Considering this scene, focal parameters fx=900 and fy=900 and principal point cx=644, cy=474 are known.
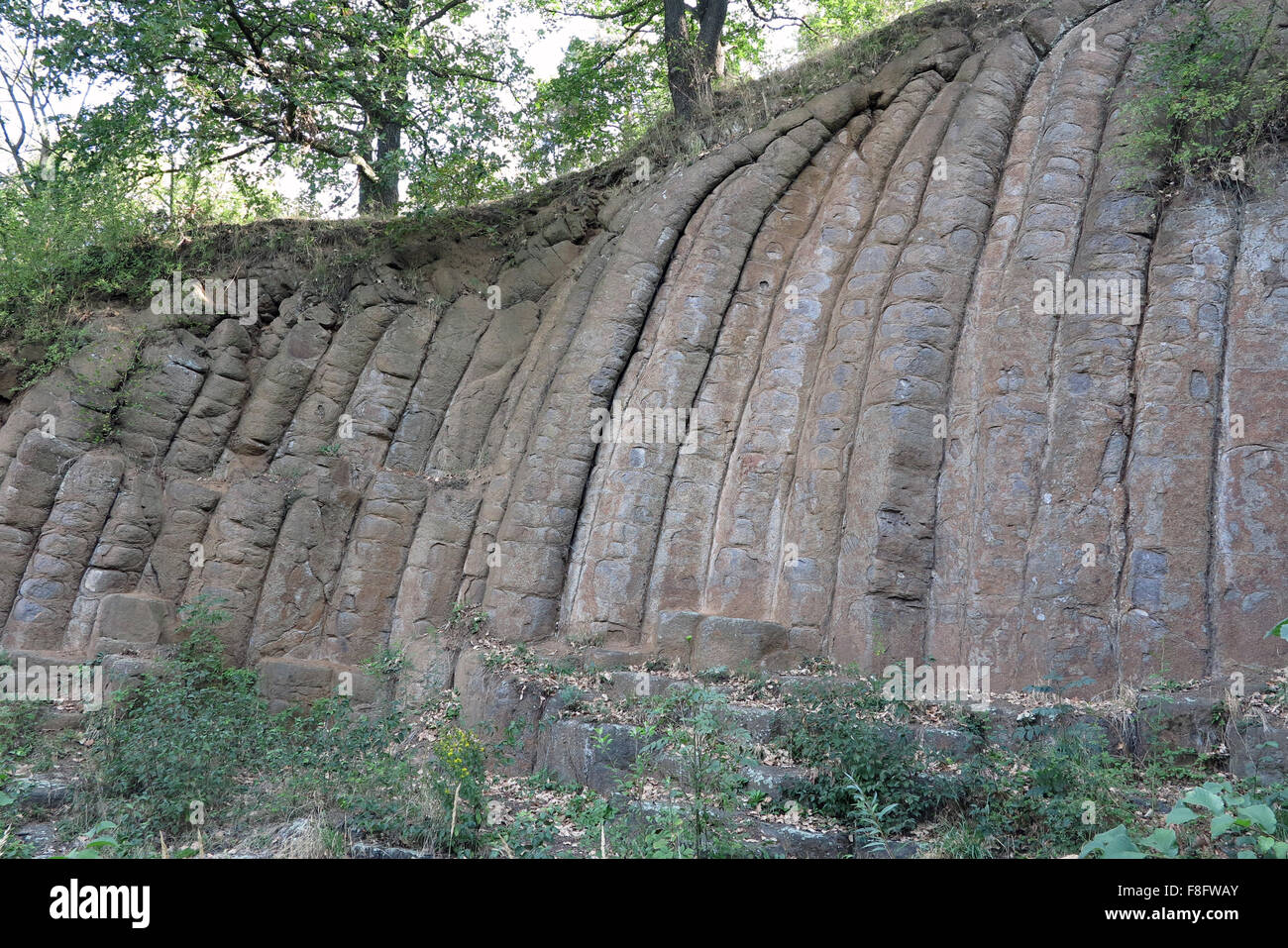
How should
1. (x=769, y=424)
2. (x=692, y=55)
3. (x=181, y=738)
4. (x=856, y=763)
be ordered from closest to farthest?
1. (x=856, y=763)
2. (x=181, y=738)
3. (x=769, y=424)
4. (x=692, y=55)

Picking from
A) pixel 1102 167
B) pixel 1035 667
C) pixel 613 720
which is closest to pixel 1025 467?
pixel 1035 667

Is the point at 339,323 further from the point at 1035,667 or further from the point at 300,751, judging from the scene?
the point at 1035,667

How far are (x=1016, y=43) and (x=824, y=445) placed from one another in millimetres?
7142

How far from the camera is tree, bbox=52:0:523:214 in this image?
47.7ft

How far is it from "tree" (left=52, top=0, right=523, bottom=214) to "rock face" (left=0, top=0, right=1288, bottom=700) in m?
2.13

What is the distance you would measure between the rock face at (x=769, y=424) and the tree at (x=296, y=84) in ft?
6.97

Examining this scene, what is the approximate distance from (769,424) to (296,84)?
10.4 m

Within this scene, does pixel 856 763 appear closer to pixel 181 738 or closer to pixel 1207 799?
pixel 1207 799

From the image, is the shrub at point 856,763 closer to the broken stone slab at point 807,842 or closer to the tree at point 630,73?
the broken stone slab at point 807,842

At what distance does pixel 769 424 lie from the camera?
465 inches

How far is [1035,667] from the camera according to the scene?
8898mm

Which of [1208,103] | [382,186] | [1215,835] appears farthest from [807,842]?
[382,186]

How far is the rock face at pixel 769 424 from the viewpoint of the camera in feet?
30.2

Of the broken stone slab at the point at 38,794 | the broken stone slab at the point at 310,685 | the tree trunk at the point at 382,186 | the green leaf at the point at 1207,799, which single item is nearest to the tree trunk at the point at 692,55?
the tree trunk at the point at 382,186
